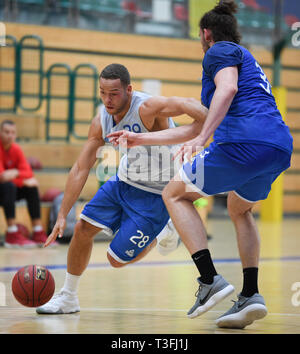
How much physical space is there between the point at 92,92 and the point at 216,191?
9.03 metres

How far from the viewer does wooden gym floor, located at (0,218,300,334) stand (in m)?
3.84

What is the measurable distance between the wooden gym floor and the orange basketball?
0.10 m

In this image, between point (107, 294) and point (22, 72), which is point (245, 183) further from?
point (22, 72)

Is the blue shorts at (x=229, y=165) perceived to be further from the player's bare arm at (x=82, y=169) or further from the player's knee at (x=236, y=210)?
the player's bare arm at (x=82, y=169)

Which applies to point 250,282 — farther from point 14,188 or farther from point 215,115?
point 14,188

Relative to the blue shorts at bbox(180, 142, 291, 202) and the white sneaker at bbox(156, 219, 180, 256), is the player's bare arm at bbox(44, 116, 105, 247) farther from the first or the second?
the blue shorts at bbox(180, 142, 291, 202)

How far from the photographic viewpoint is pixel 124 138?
3.70 m

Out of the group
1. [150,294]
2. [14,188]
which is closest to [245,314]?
[150,294]

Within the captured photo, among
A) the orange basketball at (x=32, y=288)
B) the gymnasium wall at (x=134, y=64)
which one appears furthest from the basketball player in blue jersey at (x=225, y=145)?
the gymnasium wall at (x=134, y=64)

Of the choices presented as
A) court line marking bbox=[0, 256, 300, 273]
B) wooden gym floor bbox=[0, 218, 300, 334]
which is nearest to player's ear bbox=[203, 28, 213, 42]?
wooden gym floor bbox=[0, 218, 300, 334]

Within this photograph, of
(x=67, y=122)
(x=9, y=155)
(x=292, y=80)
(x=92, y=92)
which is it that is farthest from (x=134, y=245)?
(x=292, y=80)

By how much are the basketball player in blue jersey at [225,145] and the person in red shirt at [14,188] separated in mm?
5188

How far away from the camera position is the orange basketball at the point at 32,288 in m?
4.24
